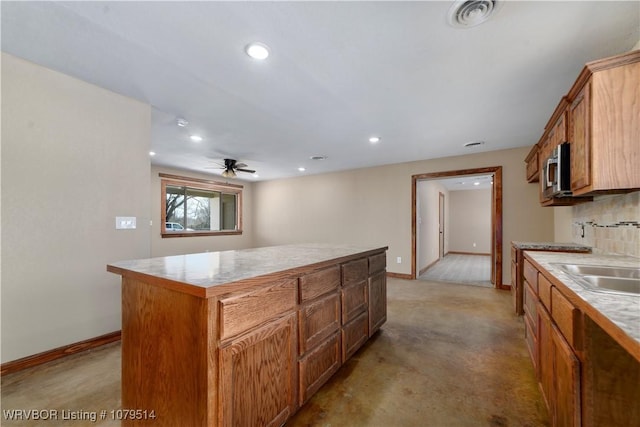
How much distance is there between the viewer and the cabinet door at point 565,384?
1084 millimetres

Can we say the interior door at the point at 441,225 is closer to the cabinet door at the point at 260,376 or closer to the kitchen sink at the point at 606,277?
the kitchen sink at the point at 606,277

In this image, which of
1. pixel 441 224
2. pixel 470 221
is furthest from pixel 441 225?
pixel 470 221

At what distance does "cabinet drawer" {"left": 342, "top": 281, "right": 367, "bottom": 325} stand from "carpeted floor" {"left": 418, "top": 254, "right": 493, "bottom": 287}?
331 cm

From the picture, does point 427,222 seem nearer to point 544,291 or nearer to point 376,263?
point 376,263

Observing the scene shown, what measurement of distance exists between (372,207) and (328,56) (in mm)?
4115

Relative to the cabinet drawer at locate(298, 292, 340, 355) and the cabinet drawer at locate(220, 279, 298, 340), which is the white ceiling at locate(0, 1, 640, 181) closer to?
the cabinet drawer at locate(220, 279, 298, 340)

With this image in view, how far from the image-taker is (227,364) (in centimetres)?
114

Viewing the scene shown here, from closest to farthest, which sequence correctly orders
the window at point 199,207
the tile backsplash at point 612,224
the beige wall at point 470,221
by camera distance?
the tile backsplash at point 612,224 → the window at point 199,207 → the beige wall at point 470,221

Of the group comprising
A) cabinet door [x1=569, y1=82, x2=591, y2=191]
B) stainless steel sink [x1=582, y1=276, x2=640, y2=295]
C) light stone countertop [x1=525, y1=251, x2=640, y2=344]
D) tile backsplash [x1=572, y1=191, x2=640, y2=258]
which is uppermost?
cabinet door [x1=569, y1=82, x2=591, y2=191]

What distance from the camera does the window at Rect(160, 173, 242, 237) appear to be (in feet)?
19.6

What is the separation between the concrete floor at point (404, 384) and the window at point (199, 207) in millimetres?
4061

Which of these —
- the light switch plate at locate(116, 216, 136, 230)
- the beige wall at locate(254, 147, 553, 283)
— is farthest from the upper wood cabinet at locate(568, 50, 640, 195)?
the light switch plate at locate(116, 216, 136, 230)

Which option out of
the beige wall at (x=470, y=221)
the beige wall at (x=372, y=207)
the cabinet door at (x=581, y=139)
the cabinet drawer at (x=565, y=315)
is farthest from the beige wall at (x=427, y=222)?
the cabinet drawer at (x=565, y=315)

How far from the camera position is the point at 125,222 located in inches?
102
